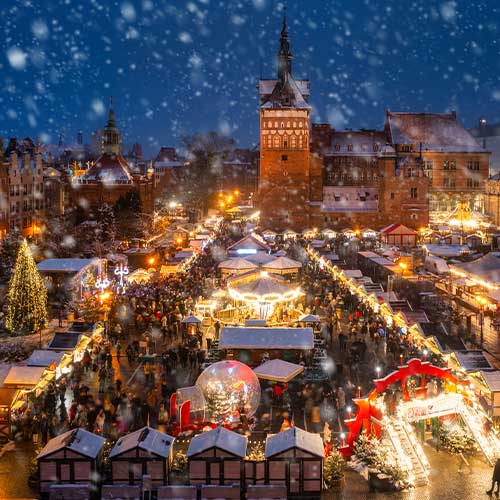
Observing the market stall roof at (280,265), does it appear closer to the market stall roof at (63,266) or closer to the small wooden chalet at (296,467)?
the market stall roof at (63,266)

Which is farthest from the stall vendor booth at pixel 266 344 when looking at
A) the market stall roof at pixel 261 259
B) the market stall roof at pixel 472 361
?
the market stall roof at pixel 261 259

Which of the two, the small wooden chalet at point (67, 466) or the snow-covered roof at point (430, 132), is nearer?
the small wooden chalet at point (67, 466)

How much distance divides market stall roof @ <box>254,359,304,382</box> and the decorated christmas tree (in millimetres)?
8945

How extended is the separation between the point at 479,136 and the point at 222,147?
A: 31711 millimetres

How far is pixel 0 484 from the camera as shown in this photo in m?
11.4

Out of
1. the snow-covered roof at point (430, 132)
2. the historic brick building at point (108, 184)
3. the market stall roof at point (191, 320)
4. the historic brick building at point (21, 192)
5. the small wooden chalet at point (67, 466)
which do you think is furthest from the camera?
the snow-covered roof at point (430, 132)

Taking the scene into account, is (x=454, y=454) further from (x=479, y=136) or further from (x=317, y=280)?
(x=479, y=136)

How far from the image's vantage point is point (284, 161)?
178ft

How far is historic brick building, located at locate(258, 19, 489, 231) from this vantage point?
52875mm

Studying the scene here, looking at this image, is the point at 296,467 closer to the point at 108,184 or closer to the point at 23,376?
the point at 23,376

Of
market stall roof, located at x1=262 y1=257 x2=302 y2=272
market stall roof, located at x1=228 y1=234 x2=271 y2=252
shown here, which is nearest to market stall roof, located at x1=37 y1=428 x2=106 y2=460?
market stall roof, located at x1=262 y1=257 x2=302 y2=272

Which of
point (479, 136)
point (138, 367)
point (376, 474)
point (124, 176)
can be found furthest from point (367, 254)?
point (479, 136)

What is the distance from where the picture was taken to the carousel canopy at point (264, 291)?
75.0 feet

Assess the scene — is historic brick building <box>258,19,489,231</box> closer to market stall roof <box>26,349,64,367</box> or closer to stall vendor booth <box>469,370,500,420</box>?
market stall roof <box>26,349,64,367</box>
